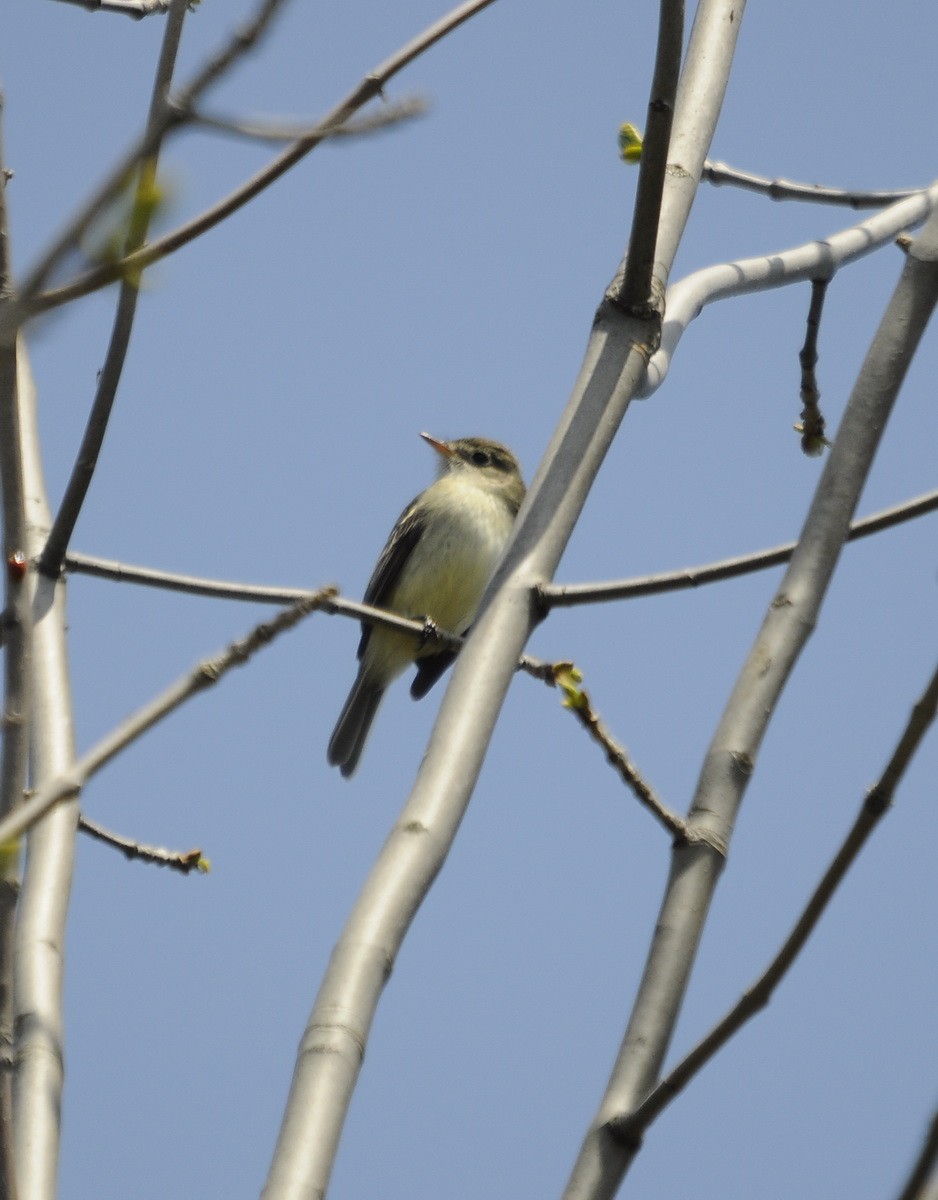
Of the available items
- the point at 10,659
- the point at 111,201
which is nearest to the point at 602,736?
the point at 10,659

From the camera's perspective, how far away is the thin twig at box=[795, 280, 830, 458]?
4926mm

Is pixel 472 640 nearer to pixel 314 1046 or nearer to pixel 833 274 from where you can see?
pixel 314 1046

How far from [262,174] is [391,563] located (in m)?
7.42

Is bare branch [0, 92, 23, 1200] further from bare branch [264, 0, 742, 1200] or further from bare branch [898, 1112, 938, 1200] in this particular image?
bare branch [898, 1112, 938, 1200]

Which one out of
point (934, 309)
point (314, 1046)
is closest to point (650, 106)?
point (934, 309)

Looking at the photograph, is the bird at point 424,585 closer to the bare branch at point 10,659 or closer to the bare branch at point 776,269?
the bare branch at point 776,269

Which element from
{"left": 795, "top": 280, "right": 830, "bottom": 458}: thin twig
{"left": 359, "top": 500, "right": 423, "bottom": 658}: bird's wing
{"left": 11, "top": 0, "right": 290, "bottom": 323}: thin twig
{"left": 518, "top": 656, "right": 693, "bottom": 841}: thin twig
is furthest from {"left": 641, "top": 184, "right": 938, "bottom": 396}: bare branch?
{"left": 359, "top": 500, "right": 423, "bottom": 658}: bird's wing

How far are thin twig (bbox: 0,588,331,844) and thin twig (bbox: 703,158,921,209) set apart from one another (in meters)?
3.35

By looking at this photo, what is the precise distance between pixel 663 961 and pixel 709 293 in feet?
7.63

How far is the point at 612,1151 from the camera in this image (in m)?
2.51

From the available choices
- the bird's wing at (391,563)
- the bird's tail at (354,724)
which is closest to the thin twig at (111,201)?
the bird's tail at (354,724)

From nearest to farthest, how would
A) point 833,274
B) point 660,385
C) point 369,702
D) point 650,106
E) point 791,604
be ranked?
point 791,604
point 650,106
point 660,385
point 833,274
point 369,702

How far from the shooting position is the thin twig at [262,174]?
165cm

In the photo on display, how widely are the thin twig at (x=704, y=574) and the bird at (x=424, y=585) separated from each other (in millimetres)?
5345
